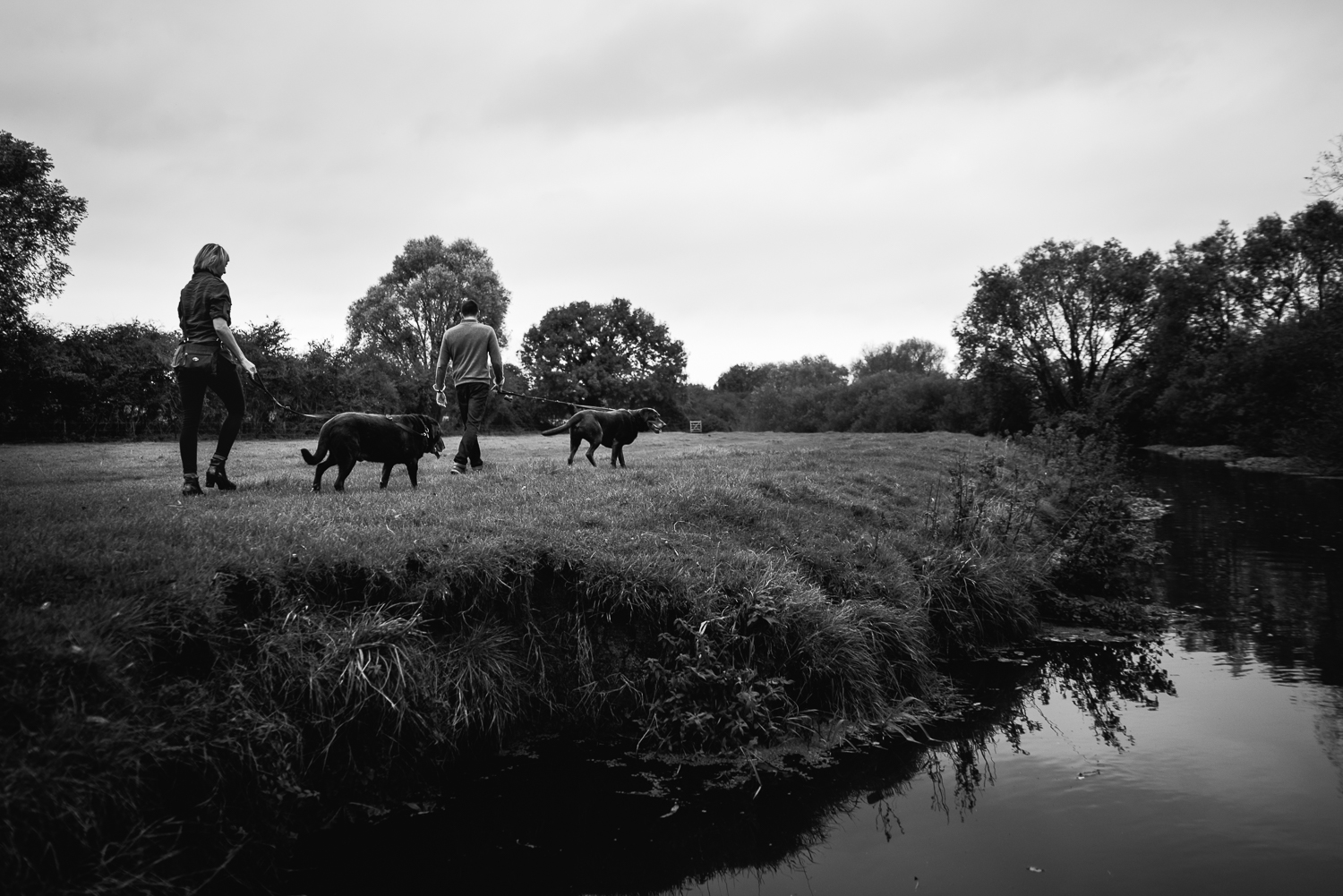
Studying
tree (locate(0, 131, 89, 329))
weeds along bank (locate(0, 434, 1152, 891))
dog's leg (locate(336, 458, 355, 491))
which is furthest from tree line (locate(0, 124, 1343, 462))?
dog's leg (locate(336, 458, 355, 491))

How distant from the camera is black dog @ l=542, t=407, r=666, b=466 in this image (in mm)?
14398

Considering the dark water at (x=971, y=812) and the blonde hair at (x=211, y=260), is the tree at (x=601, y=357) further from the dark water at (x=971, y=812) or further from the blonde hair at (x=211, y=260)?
the dark water at (x=971, y=812)

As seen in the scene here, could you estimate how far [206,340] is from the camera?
8750mm

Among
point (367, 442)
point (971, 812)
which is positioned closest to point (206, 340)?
point (367, 442)

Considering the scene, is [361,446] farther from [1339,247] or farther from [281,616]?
[1339,247]

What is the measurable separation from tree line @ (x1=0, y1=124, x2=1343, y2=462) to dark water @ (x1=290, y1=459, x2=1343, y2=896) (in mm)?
9378

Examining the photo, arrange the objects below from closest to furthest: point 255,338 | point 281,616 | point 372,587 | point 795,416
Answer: point 281,616, point 372,587, point 255,338, point 795,416

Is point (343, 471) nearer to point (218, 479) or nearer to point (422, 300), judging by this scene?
point (218, 479)

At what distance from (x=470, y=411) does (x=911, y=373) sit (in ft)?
245

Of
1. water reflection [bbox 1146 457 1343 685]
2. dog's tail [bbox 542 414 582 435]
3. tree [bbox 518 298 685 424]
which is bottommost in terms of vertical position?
water reflection [bbox 1146 457 1343 685]

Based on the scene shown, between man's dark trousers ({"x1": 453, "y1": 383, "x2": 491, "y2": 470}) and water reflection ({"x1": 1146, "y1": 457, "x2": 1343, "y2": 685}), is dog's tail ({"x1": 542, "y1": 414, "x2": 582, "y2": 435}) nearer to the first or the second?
man's dark trousers ({"x1": 453, "y1": 383, "x2": 491, "y2": 470})

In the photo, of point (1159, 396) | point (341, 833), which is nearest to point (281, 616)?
point (341, 833)

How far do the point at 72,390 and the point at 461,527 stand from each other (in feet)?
89.9

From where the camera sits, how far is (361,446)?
383 inches
